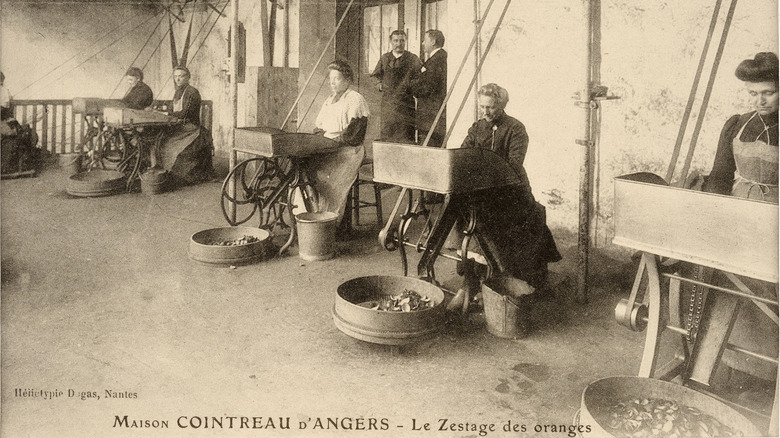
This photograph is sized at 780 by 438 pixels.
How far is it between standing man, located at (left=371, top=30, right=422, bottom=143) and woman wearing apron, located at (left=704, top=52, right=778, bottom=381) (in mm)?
3906

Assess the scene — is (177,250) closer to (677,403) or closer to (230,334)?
(230,334)

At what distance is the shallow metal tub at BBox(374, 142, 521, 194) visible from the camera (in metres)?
3.56

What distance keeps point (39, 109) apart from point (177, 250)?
746cm

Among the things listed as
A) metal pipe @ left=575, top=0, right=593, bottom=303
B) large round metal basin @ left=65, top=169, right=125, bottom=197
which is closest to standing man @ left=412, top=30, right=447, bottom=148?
metal pipe @ left=575, top=0, right=593, bottom=303

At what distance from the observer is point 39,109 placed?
35.7ft

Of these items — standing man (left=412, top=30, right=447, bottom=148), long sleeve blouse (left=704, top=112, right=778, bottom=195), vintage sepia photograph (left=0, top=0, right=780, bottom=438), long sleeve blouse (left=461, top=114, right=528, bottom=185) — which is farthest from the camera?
standing man (left=412, top=30, right=447, bottom=148)

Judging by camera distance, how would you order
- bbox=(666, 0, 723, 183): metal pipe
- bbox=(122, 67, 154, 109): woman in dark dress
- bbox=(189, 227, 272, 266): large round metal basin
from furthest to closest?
bbox=(122, 67, 154, 109): woman in dark dress
bbox=(189, 227, 272, 266): large round metal basin
bbox=(666, 0, 723, 183): metal pipe

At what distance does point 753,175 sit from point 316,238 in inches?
125

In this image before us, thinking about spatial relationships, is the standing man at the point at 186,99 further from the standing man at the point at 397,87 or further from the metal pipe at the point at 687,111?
the metal pipe at the point at 687,111

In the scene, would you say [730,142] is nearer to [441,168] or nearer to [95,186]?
[441,168]

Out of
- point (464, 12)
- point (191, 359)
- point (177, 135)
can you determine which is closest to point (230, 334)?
point (191, 359)

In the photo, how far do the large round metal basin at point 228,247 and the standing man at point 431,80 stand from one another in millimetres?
2258

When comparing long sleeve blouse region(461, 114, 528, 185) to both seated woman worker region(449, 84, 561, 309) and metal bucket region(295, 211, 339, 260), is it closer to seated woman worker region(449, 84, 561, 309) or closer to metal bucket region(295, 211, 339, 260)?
seated woman worker region(449, 84, 561, 309)

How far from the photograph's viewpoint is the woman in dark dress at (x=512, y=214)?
13.4 feet
